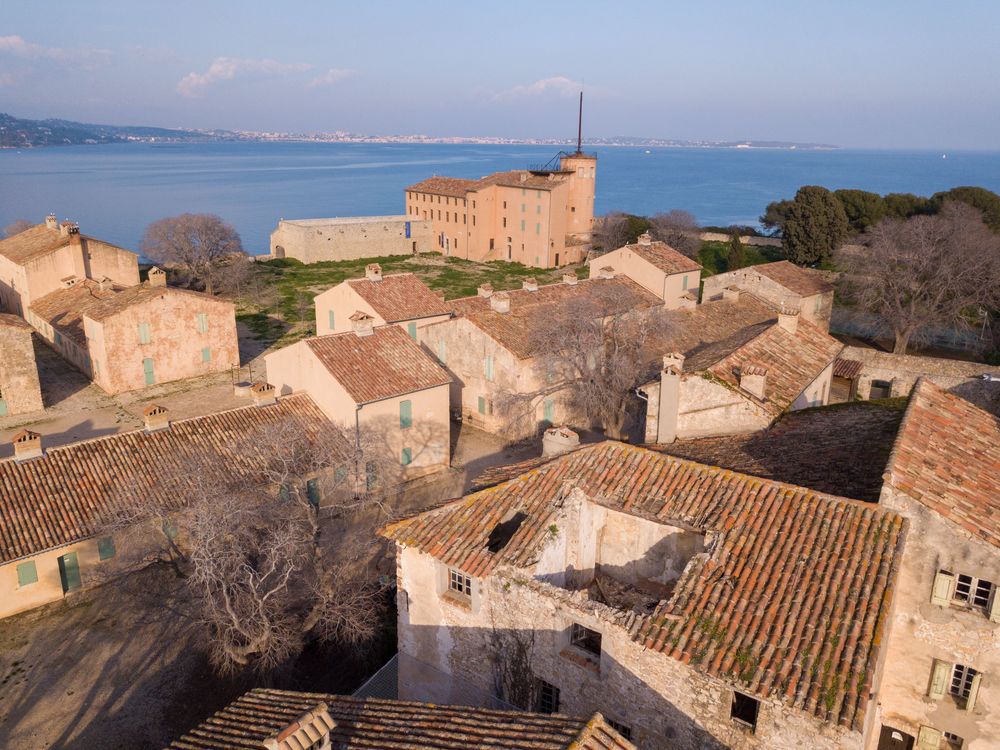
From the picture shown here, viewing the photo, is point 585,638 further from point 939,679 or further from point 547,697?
point 939,679

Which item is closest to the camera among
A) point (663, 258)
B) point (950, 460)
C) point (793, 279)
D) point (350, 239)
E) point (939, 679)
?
point (939, 679)

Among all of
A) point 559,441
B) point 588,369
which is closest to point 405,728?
point 559,441

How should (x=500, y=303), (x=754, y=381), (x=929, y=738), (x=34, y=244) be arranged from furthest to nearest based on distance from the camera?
(x=34, y=244)
(x=500, y=303)
(x=754, y=381)
(x=929, y=738)

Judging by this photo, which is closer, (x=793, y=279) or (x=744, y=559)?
(x=744, y=559)

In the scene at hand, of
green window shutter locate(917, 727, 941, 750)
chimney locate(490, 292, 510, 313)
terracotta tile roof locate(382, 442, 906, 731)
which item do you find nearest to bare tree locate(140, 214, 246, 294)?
chimney locate(490, 292, 510, 313)

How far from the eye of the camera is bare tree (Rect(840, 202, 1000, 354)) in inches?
1502

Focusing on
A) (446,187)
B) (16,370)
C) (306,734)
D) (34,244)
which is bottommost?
(16,370)

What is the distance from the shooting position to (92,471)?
847 inches

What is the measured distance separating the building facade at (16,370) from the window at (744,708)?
33.0 meters

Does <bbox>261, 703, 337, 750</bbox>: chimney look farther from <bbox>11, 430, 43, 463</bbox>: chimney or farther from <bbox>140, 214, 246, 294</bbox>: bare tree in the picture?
<bbox>140, 214, 246, 294</bbox>: bare tree

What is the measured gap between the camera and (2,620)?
19203 millimetres

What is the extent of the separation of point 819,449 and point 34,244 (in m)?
46.9

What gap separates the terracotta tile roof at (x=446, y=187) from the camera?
242 ft

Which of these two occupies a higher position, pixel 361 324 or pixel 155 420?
pixel 361 324
